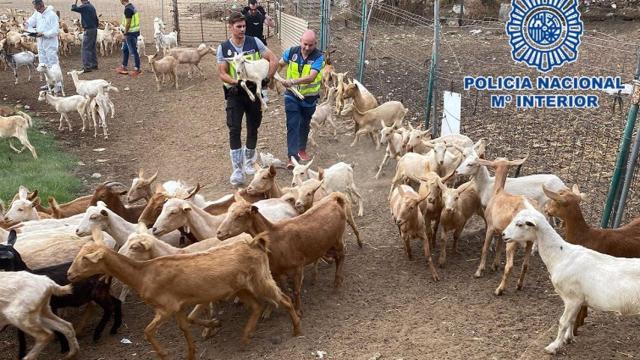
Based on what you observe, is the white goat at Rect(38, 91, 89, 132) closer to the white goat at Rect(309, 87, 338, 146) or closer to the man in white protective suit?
the man in white protective suit

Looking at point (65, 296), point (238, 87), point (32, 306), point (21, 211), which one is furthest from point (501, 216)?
point (21, 211)

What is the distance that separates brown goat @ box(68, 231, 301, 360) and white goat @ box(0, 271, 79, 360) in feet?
1.38

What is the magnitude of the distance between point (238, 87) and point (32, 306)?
4.24m

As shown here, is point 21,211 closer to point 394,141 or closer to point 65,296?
point 65,296

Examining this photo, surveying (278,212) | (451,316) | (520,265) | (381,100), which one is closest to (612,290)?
(451,316)

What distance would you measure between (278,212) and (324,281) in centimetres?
89

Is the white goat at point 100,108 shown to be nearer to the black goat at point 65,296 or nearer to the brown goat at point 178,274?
the black goat at point 65,296

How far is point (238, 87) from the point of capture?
324 inches

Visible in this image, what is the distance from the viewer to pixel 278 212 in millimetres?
6574

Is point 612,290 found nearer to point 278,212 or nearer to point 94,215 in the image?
point 278,212

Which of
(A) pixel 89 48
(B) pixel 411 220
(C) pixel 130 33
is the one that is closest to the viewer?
(B) pixel 411 220

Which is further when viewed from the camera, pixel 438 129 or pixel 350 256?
pixel 438 129

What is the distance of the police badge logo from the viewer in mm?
8234

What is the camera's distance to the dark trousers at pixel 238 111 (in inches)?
328
